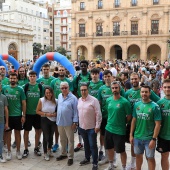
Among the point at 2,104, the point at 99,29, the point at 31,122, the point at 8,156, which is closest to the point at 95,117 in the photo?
the point at 31,122

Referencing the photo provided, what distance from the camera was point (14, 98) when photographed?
18.2 ft

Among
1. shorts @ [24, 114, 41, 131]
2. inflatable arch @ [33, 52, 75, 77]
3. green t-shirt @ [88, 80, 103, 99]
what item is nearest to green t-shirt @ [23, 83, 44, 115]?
shorts @ [24, 114, 41, 131]

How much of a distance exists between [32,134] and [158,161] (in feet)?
12.6

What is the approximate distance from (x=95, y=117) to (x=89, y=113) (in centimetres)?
17

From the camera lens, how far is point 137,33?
40438 mm

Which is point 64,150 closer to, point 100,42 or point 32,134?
point 32,134

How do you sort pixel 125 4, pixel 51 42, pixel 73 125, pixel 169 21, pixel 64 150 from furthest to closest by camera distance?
pixel 51 42 → pixel 125 4 → pixel 169 21 → pixel 64 150 → pixel 73 125

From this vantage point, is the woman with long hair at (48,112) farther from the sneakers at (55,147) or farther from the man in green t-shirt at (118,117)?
the man in green t-shirt at (118,117)

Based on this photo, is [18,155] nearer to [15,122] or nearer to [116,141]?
[15,122]

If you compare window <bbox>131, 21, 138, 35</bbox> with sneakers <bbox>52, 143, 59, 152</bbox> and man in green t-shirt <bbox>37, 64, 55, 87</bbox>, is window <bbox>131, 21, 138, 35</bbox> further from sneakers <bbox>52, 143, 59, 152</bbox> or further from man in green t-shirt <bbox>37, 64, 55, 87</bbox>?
sneakers <bbox>52, 143, 59, 152</bbox>

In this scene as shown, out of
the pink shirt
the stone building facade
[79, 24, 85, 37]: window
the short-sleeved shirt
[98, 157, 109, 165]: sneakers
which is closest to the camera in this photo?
the pink shirt

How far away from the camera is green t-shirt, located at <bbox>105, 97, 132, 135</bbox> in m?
Result: 4.55

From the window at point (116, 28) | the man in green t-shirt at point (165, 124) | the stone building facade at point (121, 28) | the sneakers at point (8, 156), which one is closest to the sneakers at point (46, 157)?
the sneakers at point (8, 156)

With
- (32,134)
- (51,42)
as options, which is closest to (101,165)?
(32,134)
